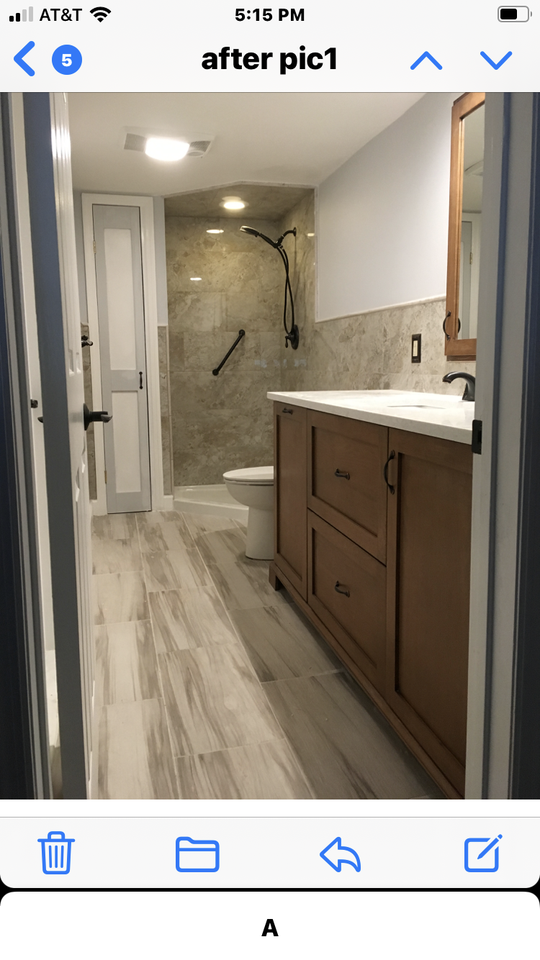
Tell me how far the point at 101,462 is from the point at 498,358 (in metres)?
3.46

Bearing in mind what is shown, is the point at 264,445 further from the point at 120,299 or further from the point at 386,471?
the point at 386,471

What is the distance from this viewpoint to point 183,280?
14.7 ft

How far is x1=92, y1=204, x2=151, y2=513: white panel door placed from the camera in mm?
3826

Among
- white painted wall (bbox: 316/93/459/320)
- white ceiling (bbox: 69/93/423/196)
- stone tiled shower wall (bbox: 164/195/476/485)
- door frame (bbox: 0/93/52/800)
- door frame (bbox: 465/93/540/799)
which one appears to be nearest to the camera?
door frame (bbox: 0/93/52/800)
